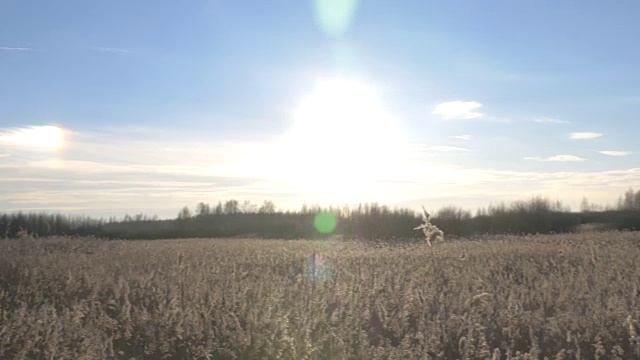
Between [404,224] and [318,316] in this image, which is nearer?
[318,316]

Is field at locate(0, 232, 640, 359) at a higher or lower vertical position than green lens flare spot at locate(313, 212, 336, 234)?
lower

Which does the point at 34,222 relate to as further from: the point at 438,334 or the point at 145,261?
the point at 438,334

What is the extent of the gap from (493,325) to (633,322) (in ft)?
4.58

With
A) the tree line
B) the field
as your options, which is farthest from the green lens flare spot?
the field

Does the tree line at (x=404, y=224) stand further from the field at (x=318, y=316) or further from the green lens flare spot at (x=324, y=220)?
the field at (x=318, y=316)

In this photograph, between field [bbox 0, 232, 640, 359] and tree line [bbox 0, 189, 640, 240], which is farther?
tree line [bbox 0, 189, 640, 240]

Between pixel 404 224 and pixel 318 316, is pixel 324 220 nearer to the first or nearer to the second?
pixel 404 224

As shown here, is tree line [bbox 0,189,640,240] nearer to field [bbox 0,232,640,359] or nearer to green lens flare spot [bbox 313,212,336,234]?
green lens flare spot [bbox 313,212,336,234]

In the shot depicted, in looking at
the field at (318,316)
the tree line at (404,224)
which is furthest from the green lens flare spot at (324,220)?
the field at (318,316)

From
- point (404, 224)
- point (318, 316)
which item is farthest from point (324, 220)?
point (318, 316)

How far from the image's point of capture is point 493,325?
6.17 meters

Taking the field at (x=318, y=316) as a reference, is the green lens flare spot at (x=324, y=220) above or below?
above

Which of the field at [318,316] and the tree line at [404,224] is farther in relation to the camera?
the tree line at [404,224]

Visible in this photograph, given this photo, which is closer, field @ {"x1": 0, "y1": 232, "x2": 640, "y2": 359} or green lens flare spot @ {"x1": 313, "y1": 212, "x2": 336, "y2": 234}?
field @ {"x1": 0, "y1": 232, "x2": 640, "y2": 359}
